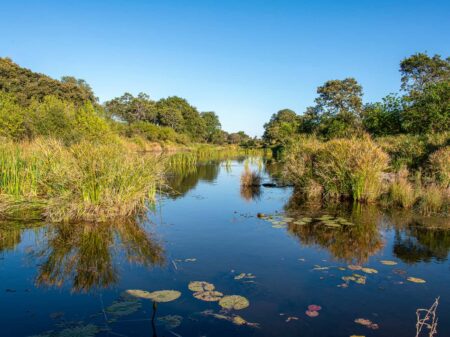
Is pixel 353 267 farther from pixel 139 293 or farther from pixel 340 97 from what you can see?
pixel 340 97

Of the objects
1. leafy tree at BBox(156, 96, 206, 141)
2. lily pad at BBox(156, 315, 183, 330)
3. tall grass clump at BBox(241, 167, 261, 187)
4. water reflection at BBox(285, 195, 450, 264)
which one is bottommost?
lily pad at BBox(156, 315, 183, 330)

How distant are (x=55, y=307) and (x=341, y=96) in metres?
52.8

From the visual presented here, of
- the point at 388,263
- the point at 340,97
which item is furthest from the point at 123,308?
the point at 340,97

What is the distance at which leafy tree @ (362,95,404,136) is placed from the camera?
27948 millimetres

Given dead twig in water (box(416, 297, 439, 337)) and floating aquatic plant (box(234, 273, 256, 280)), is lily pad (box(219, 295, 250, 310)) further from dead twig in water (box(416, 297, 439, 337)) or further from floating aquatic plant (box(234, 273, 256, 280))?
dead twig in water (box(416, 297, 439, 337))

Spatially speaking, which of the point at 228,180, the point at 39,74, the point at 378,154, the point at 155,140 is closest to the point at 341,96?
the point at 155,140

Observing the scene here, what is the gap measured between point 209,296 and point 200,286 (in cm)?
37

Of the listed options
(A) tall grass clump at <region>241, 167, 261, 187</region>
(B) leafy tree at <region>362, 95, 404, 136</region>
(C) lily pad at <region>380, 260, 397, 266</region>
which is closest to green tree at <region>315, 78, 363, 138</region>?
(B) leafy tree at <region>362, 95, 404, 136</region>

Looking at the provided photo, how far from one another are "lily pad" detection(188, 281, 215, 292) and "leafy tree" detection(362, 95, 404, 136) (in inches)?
1023

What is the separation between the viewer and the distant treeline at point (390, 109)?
24656 millimetres

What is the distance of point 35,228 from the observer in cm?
923

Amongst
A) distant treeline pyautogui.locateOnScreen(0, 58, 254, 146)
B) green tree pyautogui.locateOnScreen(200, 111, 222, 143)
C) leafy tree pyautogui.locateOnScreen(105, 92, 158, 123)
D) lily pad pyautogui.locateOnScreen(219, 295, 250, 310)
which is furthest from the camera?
green tree pyautogui.locateOnScreen(200, 111, 222, 143)

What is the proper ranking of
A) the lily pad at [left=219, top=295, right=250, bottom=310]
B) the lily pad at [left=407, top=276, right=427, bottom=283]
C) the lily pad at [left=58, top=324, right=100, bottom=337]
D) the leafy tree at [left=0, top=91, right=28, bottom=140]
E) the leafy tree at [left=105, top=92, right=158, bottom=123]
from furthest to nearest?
the leafy tree at [left=105, top=92, right=158, bottom=123] < the leafy tree at [left=0, top=91, right=28, bottom=140] < the lily pad at [left=407, top=276, right=427, bottom=283] < the lily pad at [left=219, top=295, right=250, bottom=310] < the lily pad at [left=58, top=324, right=100, bottom=337]

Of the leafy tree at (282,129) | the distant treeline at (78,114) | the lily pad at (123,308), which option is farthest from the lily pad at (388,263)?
the leafy tree at (282,129)
